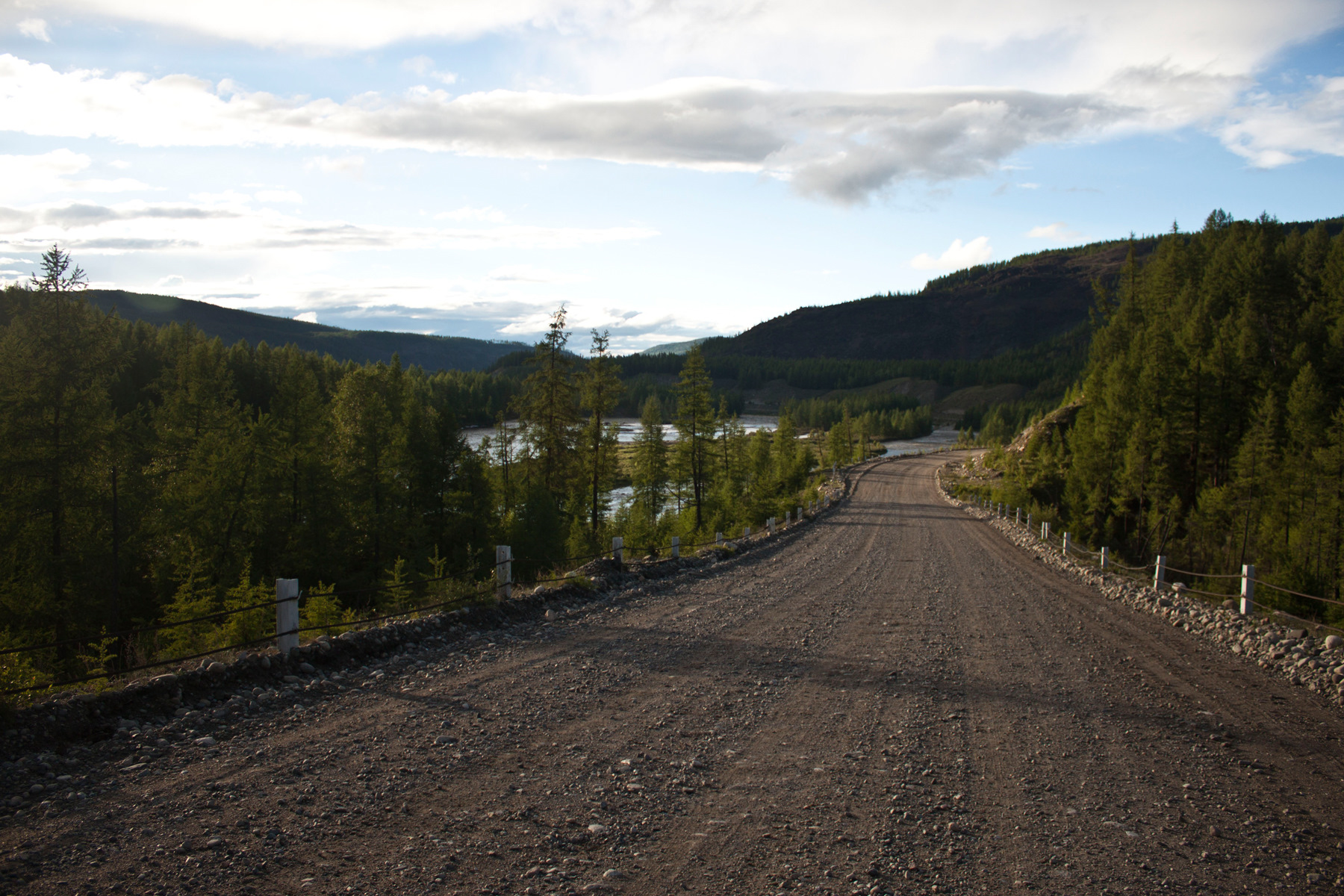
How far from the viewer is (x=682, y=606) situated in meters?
13.2

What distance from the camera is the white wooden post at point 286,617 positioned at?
26.0 ft

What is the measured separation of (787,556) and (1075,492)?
35.0m

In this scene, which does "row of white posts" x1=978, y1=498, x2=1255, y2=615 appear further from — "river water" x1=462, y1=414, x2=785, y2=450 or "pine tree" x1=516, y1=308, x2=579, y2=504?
"river water" x1=462, y1=414, x2=785, y2=450

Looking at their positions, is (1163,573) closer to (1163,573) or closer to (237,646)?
(1163,573)

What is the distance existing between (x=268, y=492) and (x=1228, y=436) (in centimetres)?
5081

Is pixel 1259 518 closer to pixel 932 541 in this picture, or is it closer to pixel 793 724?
pixel 932 541

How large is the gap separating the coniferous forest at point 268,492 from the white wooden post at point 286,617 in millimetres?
1555

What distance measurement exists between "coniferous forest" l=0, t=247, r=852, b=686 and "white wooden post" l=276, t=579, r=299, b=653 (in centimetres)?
156

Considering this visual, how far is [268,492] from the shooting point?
3028cm

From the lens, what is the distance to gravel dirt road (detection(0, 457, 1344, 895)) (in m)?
4.27

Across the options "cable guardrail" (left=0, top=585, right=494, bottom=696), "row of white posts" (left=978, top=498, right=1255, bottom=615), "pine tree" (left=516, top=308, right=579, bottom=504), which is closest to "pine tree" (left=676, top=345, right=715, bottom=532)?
"pine tree" (left=516, top=308, right=579, bottom=504)

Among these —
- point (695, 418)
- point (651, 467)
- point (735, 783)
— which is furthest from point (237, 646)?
point (651, 467)

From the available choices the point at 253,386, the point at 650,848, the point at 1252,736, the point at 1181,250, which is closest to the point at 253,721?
the point at 650,848

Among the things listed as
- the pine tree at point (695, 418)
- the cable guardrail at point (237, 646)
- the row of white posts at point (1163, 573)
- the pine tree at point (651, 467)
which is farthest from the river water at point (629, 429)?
the cable guardrail at point (237, 646)
